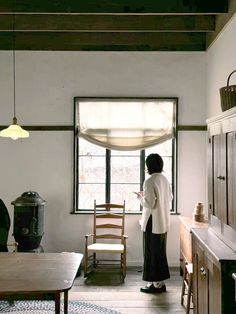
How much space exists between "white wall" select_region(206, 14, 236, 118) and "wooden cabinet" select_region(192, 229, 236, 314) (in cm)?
239

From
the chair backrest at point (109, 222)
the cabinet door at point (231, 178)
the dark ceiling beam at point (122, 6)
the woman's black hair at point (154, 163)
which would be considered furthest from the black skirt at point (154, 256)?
the dark ceiling beam at point (122, 6)

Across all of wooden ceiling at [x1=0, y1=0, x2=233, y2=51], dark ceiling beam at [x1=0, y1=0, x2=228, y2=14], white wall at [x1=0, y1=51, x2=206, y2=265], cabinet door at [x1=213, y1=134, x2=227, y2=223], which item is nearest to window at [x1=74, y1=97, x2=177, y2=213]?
white wall at [x1=0, y1=51, x2=206, y2=265]

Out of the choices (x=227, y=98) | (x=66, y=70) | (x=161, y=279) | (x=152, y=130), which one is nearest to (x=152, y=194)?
(x=161, y=279)

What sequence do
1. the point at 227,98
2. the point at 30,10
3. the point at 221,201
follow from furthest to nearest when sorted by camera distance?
the point at 30,10 < the point at 227,98 < the point at 221,201

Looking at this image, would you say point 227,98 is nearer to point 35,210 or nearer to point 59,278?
point 59,278

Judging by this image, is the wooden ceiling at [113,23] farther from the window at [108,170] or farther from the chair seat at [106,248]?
the chair seat at [106,248]

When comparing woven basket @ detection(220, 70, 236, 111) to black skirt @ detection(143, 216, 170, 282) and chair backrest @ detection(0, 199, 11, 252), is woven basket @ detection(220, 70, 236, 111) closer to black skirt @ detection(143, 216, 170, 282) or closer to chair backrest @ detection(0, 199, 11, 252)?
black skirt @ detection(143, 216, 170, 282)

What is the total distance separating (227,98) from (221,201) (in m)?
0.83

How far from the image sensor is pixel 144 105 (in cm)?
646

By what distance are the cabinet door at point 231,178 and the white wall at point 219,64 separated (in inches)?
91.7

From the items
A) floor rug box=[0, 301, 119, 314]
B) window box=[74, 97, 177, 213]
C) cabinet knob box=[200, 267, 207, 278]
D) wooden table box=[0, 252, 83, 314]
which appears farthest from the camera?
window box=[74, 97, 177, 213]

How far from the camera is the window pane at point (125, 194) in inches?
261

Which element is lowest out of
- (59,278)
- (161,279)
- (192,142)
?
(161,279)

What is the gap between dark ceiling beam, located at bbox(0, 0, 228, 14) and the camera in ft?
16.2
